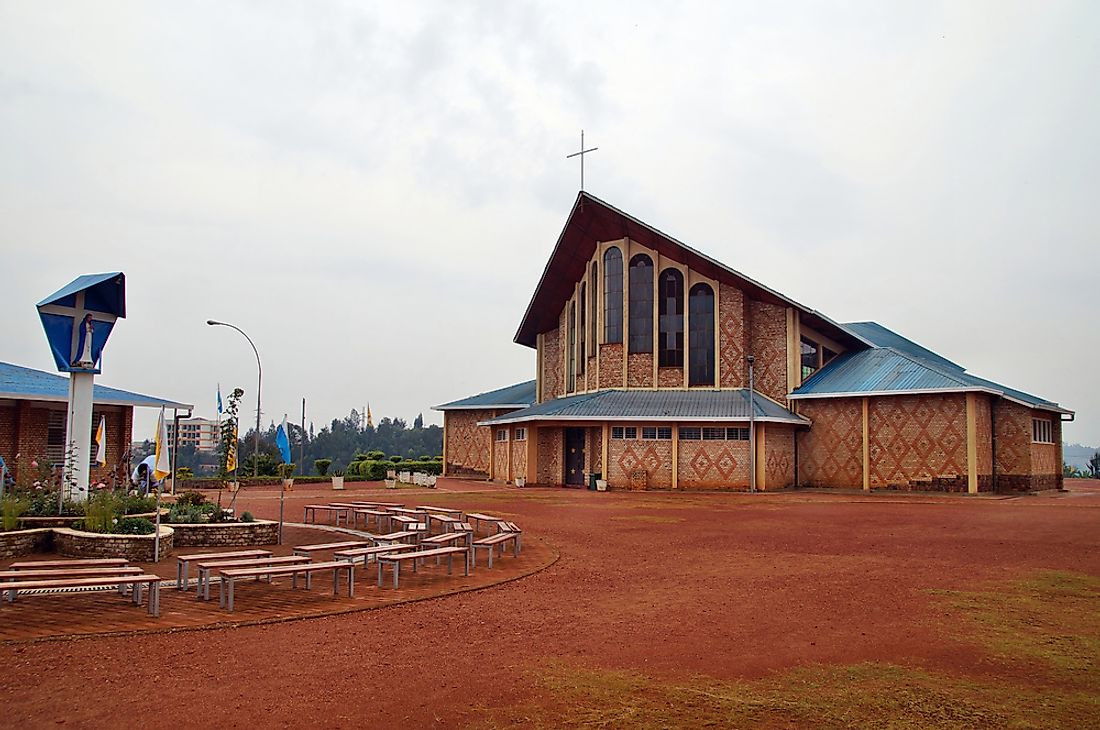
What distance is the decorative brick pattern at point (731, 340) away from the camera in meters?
31.5

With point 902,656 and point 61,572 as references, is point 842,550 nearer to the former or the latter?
point 902,656

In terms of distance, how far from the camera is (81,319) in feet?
47.3

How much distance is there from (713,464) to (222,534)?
19.9 m

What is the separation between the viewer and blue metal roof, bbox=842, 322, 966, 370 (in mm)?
42750

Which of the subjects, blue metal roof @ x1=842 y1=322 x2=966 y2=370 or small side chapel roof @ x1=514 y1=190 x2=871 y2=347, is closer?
small side chapel roof @ x1=514 y1=190 x2=871 y2=347

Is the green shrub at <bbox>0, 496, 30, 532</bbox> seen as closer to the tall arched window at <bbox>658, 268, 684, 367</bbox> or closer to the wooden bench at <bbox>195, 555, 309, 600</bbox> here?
the wooden bench at <bbox>195, 555, 309, 600</bbox>

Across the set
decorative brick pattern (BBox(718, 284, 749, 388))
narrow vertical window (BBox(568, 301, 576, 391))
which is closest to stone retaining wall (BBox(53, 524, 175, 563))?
decorative brick pattern (BBox(718, 284, 749, 388))

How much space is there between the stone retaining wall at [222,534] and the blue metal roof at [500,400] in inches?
991

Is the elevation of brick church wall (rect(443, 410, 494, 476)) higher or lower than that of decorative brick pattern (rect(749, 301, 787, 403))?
lower

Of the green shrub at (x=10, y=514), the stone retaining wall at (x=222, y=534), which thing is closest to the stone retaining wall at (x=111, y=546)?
the green shrub at (x=10, y=514)

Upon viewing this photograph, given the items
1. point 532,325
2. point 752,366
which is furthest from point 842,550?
point 532,325

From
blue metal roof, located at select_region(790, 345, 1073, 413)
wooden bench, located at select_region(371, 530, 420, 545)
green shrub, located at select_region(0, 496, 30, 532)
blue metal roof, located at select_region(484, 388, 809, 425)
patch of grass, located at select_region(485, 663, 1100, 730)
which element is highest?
blue metal roof, located at select_region(790, 345, 1073, 413)

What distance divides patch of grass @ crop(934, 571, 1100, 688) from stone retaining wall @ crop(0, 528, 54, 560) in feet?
40.2

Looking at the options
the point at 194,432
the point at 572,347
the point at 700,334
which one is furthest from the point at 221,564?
the point at 194,432
